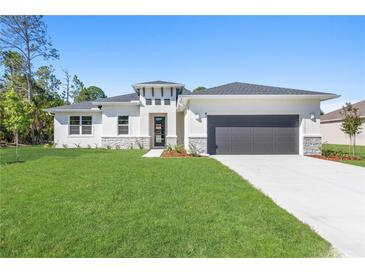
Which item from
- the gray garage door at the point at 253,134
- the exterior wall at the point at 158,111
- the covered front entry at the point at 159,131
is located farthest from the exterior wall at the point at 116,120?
the gray garage door at the point at 253,134

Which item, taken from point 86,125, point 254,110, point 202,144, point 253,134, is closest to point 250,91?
point 254,110

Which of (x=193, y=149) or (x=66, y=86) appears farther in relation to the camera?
(x=66, y=86)

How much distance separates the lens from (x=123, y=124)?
17453mm

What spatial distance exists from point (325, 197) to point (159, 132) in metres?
13.9

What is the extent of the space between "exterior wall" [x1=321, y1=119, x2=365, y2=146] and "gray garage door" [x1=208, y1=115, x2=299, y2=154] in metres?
14.8

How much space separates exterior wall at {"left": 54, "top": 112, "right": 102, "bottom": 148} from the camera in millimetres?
18312

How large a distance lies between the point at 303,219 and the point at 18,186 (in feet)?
21.4

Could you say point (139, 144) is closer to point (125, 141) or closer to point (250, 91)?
point (125, 141)

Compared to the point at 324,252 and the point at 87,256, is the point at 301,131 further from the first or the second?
the point at 87,256

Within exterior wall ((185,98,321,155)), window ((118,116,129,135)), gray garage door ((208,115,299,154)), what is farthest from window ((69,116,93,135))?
gray garage door ((208,115,299,154))

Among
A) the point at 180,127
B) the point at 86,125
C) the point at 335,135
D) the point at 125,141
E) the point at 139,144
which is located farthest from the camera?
the point at 335,135

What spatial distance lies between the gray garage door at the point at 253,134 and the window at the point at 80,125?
1080 centimetres

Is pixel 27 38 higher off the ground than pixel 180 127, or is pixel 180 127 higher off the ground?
pixel 27 38
